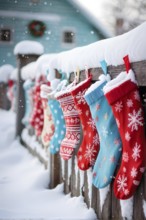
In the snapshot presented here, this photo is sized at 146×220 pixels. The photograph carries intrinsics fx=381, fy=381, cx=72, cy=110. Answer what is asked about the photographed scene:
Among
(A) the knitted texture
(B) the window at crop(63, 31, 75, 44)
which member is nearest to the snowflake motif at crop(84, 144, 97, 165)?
(A) the knitted texture

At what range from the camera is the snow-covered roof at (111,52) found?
2016 millimetres

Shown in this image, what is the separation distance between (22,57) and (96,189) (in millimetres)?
4895

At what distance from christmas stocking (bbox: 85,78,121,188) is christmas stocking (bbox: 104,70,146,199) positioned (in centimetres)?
17

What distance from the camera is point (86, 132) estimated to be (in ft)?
9.65

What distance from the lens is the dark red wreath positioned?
2219cm

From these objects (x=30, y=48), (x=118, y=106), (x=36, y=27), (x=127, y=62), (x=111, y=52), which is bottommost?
(x=118, y=106)

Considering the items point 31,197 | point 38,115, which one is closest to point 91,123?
point 31,197

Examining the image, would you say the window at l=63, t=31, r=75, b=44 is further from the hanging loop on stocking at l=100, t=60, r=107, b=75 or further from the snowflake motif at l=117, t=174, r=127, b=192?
the snowflake motif at l=117, t=174, r=127, b=192

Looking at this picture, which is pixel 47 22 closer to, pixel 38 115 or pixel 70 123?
pixel 38 115

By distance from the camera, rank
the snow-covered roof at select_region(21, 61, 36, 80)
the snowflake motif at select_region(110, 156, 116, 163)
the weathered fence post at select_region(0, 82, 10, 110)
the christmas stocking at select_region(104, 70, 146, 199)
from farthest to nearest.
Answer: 1. the weathered fence post at select_region(0, 82, 10, 110)
2. the snow-covered roof at select_region(21, 61, 36, 80)
3. the snowflake motif at select_region(110, 156, 116, 163)
4. the christmas stocking at select_region(104, 70, 146, 199)

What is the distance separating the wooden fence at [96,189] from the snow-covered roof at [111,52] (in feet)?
0.17

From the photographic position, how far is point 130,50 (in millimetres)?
2117

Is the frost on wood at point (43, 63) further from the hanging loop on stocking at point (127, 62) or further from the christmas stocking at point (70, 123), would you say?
the hanging loop on stocking at point (127, 62)

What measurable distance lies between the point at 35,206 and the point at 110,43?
1.80 meters
